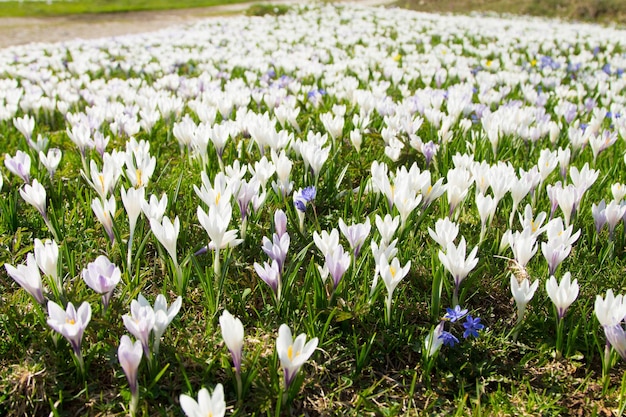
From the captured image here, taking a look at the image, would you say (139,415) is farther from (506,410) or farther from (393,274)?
(506,410)

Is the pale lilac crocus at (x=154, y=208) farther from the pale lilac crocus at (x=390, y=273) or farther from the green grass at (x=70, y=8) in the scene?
the green grass at (x=70, y=8)

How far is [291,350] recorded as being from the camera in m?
1.49

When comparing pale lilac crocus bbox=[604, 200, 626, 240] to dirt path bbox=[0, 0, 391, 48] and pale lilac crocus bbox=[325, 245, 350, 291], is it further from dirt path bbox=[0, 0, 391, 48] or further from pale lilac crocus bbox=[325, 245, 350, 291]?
dirt path bbox=[0, 0, 391, 48]

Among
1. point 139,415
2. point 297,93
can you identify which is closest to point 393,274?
point 139,415

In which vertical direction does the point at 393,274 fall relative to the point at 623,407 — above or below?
above

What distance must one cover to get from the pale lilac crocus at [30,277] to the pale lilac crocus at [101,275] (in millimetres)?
160

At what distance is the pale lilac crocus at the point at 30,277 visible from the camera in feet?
5.50

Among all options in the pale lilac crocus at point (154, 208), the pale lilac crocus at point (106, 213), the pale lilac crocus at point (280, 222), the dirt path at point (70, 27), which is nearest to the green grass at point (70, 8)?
the dirt path at point (70, 27)

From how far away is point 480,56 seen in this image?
8305 millimetres

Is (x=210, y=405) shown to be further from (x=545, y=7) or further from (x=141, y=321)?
(x=545, y=7)

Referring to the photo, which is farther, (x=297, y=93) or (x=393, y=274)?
(x=297, y=93)

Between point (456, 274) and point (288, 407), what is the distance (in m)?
0.76

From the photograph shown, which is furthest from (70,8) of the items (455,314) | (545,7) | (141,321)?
(455,314)

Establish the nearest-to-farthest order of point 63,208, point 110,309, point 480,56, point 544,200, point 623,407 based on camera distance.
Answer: point 623,407 < point 110,309 < point 63,208 < point 544,200 < point 480,56
